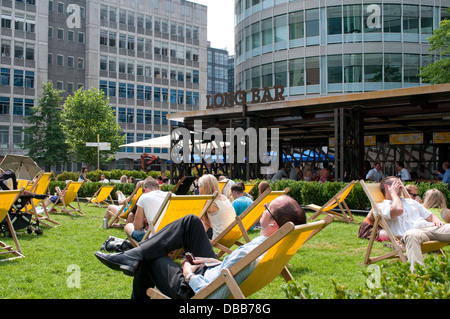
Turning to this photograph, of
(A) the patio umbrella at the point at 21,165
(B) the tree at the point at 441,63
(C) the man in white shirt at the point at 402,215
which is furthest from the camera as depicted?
(B) the tree at the point at 441,63

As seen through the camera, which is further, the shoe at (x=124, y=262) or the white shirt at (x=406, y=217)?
the white shirt at (x=406, y=217)

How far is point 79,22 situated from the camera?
55.8 m

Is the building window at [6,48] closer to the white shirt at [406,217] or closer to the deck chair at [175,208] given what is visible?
the deck chair at [175,208]

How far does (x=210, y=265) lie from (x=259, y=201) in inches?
95.8

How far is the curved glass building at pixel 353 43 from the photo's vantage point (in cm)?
3284

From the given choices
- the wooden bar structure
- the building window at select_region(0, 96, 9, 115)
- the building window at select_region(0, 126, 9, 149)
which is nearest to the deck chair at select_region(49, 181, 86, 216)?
the wooden bar structure

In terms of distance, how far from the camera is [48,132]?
44.9 metres

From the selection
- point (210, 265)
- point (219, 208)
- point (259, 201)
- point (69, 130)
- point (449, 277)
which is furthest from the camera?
point (69, 130)

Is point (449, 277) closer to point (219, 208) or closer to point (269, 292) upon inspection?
point (269, 292)

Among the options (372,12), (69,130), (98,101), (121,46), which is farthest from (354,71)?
(121,46)

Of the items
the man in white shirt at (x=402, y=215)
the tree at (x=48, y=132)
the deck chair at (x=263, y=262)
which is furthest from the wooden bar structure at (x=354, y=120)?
the tree at (x=48, y=132)

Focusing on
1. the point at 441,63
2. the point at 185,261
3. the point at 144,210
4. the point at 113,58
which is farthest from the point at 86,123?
the point at 185,261

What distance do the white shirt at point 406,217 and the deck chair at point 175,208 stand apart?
2.14m

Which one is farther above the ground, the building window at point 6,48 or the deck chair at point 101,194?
the building window at point 6,48
